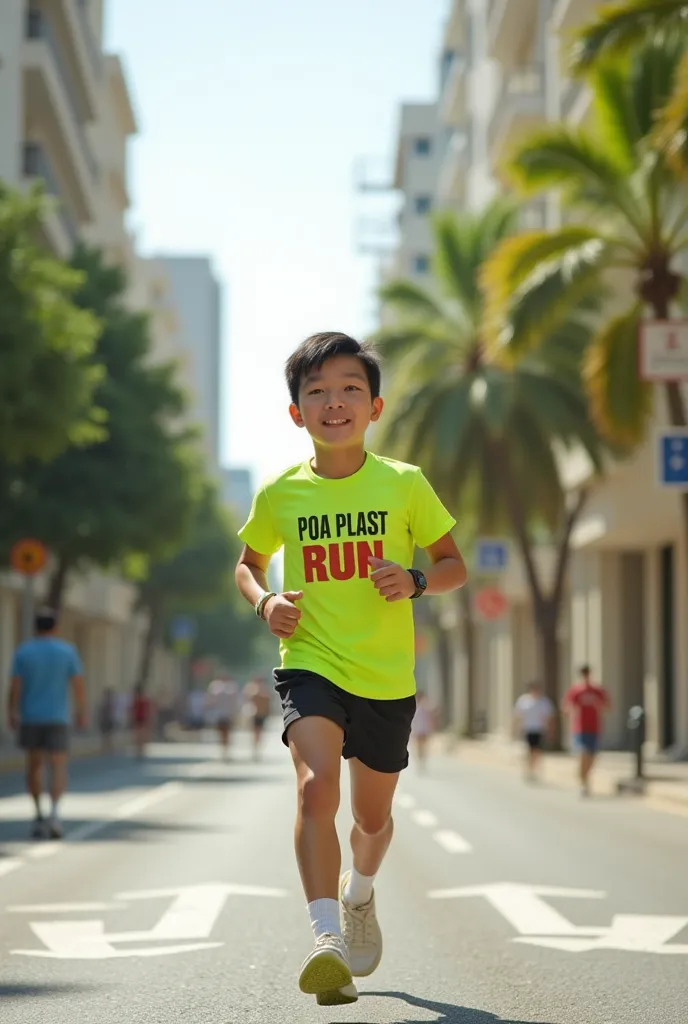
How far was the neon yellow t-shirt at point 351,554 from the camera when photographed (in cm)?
588

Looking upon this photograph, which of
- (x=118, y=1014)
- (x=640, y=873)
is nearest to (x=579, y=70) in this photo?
(x=640, y=873)

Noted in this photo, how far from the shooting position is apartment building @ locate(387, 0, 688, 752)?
37719 millimetres

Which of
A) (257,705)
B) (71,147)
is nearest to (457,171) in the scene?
(71,147)

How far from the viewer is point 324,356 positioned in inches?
236

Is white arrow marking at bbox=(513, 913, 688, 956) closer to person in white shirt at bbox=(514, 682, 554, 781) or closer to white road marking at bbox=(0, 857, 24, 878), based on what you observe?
white road marking at bbox=(0, 857, 24, 878)

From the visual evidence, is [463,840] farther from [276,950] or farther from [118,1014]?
[118,1014]

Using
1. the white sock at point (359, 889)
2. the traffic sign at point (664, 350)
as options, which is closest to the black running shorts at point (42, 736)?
the white sock at point (359, 889)

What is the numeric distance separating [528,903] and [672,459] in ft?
39.4

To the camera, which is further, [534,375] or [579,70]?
[534,375]

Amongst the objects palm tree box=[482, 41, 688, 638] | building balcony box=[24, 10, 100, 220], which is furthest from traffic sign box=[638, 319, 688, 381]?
building balcony box=[24, 10, 100, 220]

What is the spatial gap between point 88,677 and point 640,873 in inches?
2609

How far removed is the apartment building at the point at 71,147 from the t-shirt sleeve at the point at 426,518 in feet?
79.3

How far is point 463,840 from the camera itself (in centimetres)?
1505

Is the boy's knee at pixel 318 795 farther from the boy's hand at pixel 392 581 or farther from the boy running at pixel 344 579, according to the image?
the boy's hand at pixel 392 581
